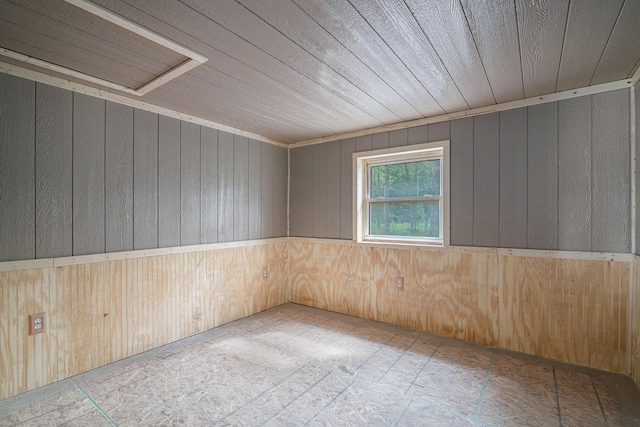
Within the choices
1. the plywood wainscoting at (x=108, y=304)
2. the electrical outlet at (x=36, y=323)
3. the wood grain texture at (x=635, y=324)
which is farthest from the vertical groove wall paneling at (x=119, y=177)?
the wood grain texture at (x=635, y=324)

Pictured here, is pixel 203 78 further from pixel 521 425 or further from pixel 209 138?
pixel 521 425

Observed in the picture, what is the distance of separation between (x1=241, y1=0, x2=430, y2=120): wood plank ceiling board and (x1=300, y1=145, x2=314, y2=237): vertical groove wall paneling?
1550mm

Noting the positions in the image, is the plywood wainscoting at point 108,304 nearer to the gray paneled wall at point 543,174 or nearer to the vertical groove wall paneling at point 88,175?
the vertical groove wall paneling at point 88,175

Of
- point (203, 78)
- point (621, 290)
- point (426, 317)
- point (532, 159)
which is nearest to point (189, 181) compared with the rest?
point (203, 78)

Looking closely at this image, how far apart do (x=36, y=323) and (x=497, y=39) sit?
3576 mm

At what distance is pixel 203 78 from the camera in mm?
2238

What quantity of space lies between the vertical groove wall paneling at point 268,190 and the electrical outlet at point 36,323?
224cm

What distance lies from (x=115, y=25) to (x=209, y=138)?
1703 millimetres

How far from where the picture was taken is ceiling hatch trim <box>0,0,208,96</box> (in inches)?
58.1

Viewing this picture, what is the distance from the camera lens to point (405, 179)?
345 centimetres

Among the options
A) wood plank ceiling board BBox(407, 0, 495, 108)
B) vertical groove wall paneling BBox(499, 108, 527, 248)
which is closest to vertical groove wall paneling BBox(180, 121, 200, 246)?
wood plank ceiling board BBox(407, 0, 495, 108)

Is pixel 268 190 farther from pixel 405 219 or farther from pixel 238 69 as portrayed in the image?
pixel 238 69

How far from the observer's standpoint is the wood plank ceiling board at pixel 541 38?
147cm

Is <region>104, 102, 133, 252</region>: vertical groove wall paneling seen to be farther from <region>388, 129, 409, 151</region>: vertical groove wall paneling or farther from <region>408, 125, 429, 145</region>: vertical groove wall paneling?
<region>408, 125, 429, 145</region>: vertical groove wall paneling
